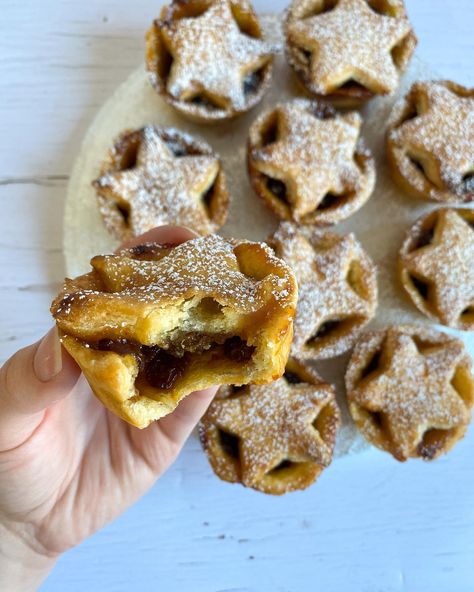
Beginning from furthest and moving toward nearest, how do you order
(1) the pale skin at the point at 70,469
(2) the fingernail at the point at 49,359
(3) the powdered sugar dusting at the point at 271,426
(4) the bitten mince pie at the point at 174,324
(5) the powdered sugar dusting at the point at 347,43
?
(5) the powdered sugar dusting at the point at 347,43
(3) the powdered sugar dusting at the point at 271,426
(1) the pale skin at the point at 70,469
(2) the fingernail at the point at 49,359
(4) the bitten mince pie at the point at 174,324

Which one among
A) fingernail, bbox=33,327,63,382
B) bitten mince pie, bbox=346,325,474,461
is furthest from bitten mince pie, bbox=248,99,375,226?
fingernail, bbox=33,327,63,382

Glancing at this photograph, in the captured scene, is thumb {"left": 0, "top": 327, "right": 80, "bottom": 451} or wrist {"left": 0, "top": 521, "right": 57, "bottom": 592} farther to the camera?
wrist {"left": 0, "top": 521, "right": 57, "bottom": 592}

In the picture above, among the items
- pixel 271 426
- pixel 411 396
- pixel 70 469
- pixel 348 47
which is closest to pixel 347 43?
pixel 348 47

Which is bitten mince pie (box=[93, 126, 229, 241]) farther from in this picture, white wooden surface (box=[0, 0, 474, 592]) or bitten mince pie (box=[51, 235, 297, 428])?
bitten mince pie (box=[51, 235, 297, 428])

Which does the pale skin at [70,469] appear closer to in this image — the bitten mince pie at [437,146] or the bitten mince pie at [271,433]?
the bitten mince pie at [271,433]

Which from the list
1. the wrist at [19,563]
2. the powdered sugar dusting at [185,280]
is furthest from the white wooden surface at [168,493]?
the powdered sugar dusting at [185,280]

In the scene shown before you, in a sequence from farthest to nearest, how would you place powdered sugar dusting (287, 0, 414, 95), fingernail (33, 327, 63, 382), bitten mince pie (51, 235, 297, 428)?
powdered sugar dusting (287, 0, 414, 95) → fingernail (33, 327, 63, 382) → bitten mince pie (51, 235, 297, 428)
